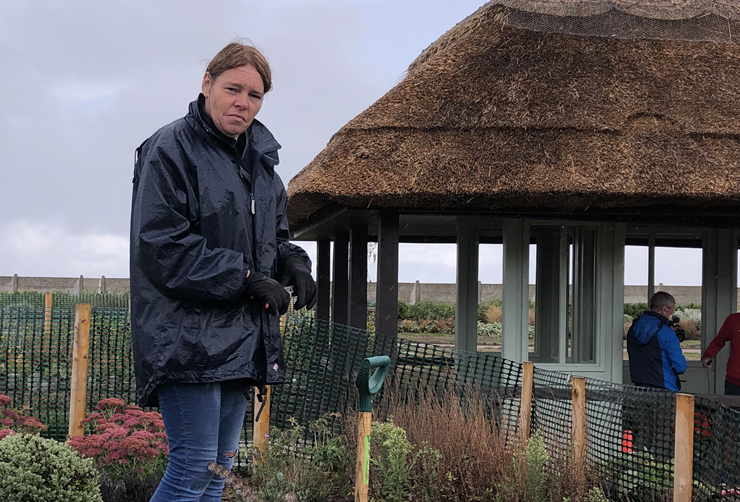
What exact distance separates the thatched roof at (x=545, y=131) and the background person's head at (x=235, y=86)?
15.2 feet

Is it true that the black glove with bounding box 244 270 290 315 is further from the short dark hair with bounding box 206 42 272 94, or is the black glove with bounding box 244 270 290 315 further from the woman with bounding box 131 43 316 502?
the short dark hair with bounding box 206 42 272 94

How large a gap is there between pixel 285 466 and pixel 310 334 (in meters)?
1.55

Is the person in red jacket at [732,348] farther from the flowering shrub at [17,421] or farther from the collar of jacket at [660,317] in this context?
the flowering shrub at [17,421]

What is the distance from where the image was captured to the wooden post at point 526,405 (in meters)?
5.54

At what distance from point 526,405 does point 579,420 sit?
18.9 inches

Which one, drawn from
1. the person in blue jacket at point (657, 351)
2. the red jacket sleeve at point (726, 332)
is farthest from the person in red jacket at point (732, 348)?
the person in blue jacket at point (657, 351)

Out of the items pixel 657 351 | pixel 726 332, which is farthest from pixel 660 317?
pixel 726 332

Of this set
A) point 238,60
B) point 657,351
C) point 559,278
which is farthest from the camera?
point 559,278

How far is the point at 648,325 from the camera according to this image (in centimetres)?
771

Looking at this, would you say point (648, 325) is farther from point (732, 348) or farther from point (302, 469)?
point (302, 469)

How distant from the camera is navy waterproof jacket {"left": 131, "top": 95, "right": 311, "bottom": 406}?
8.22ft

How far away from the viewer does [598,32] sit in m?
9.04

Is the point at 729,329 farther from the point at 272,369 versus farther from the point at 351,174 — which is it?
the point at 272,369

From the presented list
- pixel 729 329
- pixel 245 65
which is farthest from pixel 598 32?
pixel 245 65
